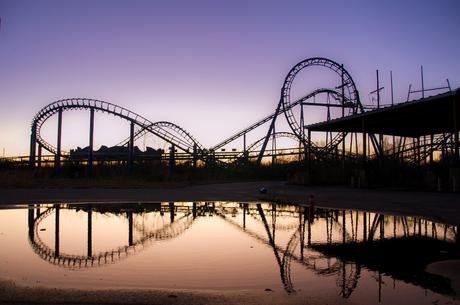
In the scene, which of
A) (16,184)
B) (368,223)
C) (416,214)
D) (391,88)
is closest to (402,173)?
(416,214)

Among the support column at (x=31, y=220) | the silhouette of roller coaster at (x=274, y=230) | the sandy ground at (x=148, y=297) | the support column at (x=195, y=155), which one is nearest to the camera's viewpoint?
the sandy ground at (x=148, y=297)

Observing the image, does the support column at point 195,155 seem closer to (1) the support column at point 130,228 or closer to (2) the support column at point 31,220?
(2) the support column at point 31,220

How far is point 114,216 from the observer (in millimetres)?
11586

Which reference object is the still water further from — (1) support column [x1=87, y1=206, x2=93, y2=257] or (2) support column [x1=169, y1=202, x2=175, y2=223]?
(2) support column [x1=169, y1=202, x2=175, y2=223]

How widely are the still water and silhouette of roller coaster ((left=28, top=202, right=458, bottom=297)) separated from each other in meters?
0.02

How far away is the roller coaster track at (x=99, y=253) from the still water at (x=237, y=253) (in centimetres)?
2

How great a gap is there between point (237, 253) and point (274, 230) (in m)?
2.59

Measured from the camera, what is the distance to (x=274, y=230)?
9086 mm

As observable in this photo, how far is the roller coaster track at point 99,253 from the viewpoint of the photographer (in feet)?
19.3

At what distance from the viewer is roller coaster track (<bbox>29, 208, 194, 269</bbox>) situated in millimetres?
5887

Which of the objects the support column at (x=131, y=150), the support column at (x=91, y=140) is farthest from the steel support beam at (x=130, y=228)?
the support column at (x=91, y=140)

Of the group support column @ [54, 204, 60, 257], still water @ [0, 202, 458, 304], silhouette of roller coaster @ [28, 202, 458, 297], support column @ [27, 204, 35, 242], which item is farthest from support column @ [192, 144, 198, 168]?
still water @ [0, 202, 458, 304]

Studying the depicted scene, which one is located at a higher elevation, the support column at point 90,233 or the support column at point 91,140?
the support column at point 91,140

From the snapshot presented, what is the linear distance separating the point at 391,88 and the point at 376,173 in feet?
50.4
